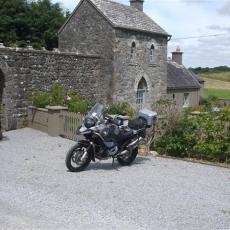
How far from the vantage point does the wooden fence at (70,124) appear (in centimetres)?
1477

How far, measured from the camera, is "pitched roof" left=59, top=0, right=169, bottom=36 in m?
24.7

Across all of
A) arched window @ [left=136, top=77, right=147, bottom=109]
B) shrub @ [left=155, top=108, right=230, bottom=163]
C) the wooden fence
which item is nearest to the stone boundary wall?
the wooden fence

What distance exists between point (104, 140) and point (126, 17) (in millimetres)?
17348

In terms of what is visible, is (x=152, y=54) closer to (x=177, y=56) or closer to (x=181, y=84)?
(x=181, y=84)

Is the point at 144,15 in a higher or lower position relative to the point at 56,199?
higher

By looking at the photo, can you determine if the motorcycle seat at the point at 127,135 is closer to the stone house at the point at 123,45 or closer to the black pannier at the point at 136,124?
the black pannier at the point at 136,124

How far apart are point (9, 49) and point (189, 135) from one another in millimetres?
8755

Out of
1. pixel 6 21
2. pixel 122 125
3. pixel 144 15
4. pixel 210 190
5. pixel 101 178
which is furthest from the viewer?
pixel 6 21

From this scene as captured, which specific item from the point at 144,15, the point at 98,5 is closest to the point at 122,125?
the point at 98,5

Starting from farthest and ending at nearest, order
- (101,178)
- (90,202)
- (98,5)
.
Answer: (98,5) < (101,178) < (90,202)

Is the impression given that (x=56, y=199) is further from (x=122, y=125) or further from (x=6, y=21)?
(x=6, y=21)

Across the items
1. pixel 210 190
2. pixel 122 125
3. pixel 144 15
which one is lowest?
pixel 210 190

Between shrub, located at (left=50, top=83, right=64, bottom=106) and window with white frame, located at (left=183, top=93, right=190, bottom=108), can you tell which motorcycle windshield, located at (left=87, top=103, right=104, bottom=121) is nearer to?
shrub, located at (left=50, top=83, right=64, bottom=106)

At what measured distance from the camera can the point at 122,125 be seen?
1061cm
